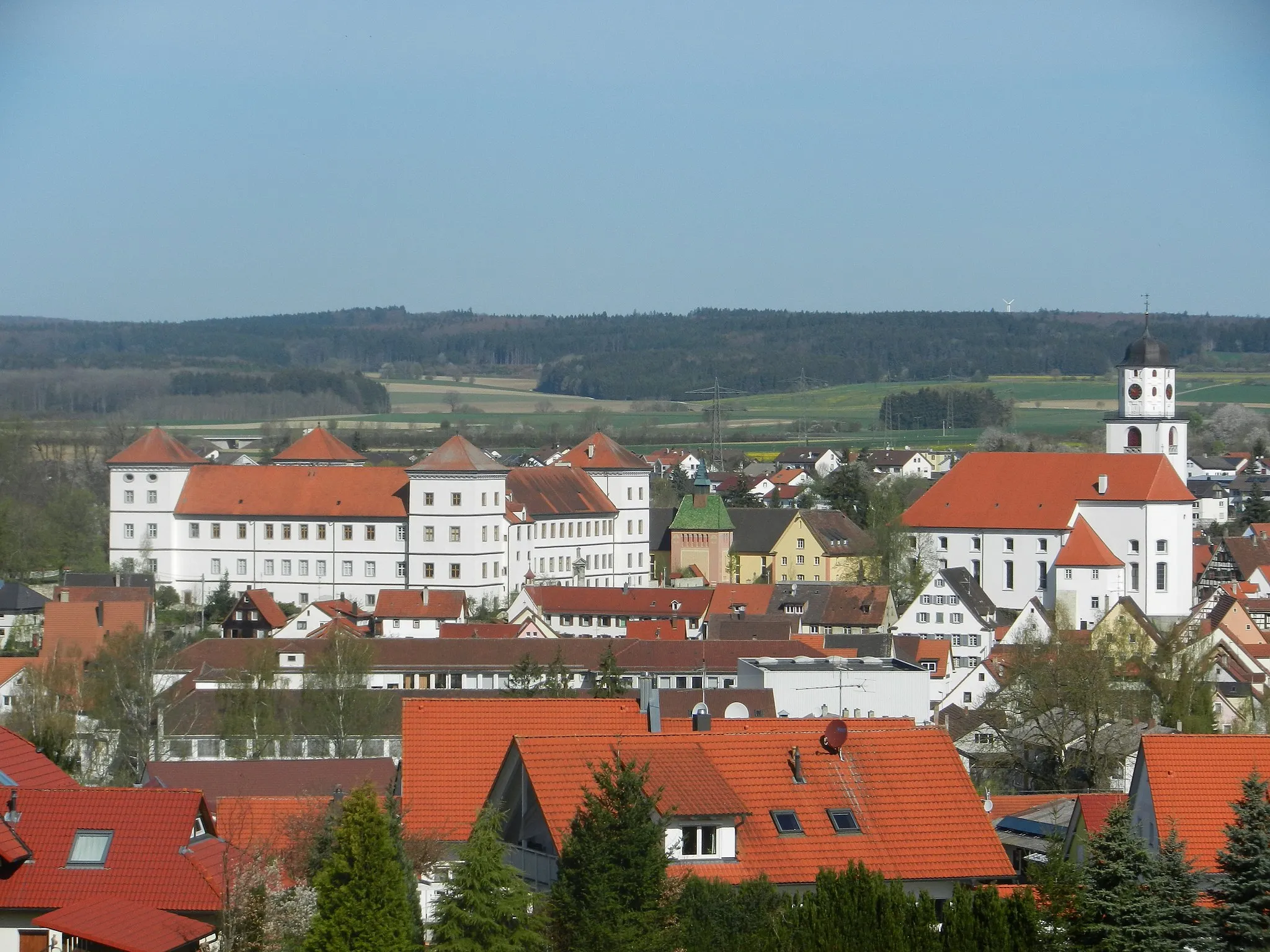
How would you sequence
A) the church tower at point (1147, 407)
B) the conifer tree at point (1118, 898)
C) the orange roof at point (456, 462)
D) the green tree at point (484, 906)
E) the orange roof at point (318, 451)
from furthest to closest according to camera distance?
the orange roof at point (318, 451)
the church tower at point (1147, 407)
the orange roof at point (456, 462)
the conifer tree at point (1118, 898)
the green tree at point (484, 906)

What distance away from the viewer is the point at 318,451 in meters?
86.8

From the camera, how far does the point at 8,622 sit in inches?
2393

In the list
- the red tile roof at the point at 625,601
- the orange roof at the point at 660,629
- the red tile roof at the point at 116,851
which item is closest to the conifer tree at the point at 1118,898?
the red tile roof at the point at 116,851

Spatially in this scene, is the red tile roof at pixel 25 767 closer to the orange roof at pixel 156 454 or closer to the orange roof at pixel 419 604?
the orange roof at pixel 419 604

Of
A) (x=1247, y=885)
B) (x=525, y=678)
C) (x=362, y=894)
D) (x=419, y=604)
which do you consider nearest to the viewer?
(x=362, y=894)

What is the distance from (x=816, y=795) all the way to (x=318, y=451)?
2743 inches

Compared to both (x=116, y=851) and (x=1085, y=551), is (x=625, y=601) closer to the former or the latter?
(x=1085, y=551)

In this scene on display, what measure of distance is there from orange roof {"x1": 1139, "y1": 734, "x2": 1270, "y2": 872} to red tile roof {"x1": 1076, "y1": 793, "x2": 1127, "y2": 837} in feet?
3.03

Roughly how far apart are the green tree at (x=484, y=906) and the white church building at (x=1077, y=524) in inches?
1983

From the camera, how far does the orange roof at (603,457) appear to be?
267 feet

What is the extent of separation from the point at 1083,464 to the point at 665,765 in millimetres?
54560

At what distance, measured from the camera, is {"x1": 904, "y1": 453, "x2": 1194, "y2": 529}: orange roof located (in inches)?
2736

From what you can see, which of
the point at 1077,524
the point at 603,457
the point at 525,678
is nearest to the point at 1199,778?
the point at 525,678

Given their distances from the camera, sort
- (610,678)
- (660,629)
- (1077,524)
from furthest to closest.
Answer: (1077,524), (660,629), (610,678)
